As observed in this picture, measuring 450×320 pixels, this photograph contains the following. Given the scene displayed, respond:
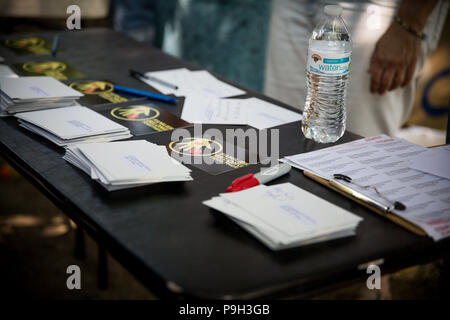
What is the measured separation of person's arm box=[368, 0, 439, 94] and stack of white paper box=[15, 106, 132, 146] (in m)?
0.95

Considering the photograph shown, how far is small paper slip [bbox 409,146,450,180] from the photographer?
36.8 inches

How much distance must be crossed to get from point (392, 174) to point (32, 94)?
88 cm

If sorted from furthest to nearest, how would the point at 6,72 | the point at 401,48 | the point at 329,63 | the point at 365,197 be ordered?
the point at 401,48
the point at 6,72
the point at 329,63
the point at 365,197

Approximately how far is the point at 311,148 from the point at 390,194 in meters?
0.26

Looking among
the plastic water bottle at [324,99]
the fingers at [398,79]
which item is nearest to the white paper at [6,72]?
the plastic water bottle at [324,99]

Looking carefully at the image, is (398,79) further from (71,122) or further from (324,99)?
(71,122)

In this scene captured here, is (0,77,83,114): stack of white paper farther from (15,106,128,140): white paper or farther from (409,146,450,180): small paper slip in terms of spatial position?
(409,146,450,180): small paper slip

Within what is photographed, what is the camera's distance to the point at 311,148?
3.49ft

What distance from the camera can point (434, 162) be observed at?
0.98 meters

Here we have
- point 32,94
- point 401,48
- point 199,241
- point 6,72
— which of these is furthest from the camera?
point 401,48

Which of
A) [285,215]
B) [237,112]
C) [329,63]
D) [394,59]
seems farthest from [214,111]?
[394,59]

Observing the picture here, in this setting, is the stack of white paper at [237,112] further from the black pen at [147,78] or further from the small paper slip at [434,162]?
the small paper slip at [434,162]
